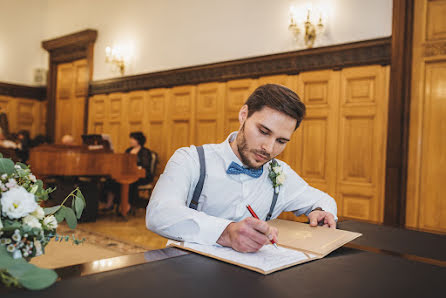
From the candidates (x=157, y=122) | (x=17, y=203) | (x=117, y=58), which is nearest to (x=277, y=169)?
(x=17, y=203)

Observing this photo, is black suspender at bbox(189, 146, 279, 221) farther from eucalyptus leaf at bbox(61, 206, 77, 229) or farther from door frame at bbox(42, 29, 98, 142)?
door frame at bbox(42, 29, 98, 142)

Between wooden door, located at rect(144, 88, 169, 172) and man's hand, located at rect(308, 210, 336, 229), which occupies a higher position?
wooden door, located at rect(144, 88, 169, 172)

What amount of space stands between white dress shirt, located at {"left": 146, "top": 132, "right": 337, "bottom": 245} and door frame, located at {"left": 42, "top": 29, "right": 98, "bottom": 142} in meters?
7.89

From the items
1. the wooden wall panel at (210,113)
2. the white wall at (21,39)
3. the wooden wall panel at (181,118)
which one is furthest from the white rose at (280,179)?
the white wall at (21,39)

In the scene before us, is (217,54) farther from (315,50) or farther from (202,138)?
(315,50)

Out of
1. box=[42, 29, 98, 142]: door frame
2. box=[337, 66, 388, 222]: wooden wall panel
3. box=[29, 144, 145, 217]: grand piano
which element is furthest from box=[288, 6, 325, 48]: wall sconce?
box=[42, 29, 98, 142]: door frame

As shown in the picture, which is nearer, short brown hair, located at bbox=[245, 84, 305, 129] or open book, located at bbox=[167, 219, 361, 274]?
open book, located at bbox=[167, 219, 361, 274]

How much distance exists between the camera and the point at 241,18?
6.38m

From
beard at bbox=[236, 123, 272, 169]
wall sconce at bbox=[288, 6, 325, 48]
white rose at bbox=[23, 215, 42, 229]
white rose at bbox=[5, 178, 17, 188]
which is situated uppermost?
wall sconce at bbox=[288, 6, 325, 48]

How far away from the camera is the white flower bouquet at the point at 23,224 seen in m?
0.78

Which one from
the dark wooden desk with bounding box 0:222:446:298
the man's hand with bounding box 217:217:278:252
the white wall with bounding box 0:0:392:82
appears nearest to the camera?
the dark wooden desk with bounding box 0:222:446:298

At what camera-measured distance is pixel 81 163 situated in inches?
223

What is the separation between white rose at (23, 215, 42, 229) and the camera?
954 mm

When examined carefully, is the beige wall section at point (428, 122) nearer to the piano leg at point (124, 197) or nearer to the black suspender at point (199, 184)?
the black suspender at point (199, 184)
